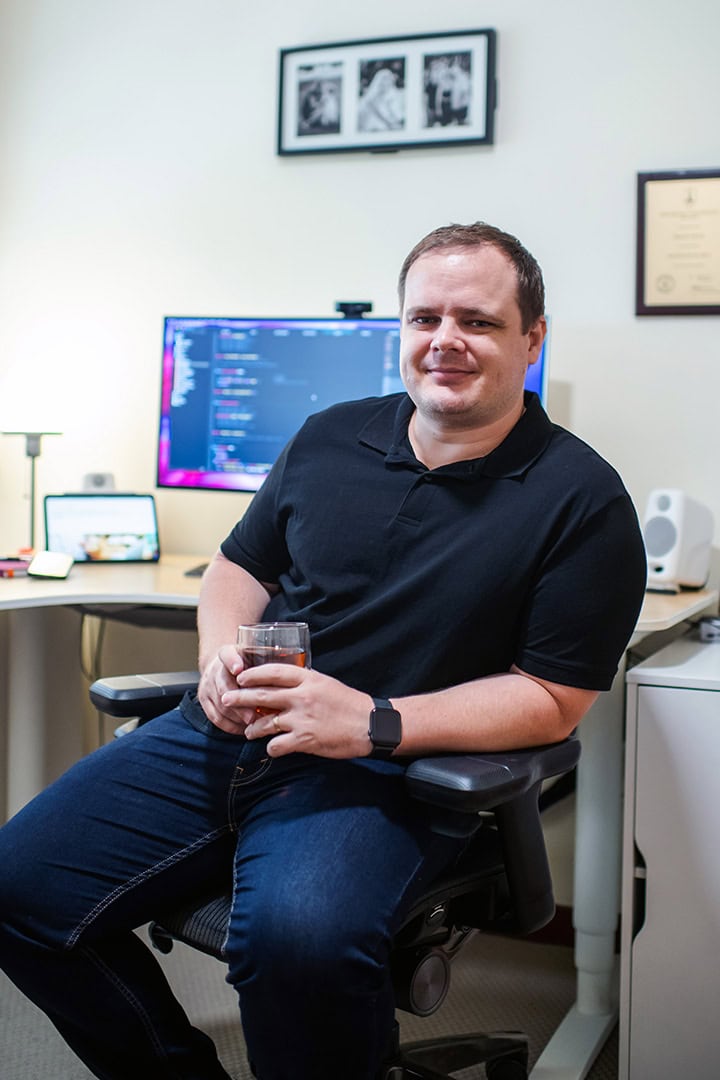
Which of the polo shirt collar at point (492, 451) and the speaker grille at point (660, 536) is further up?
the polo shirt collar at point (492, 451)

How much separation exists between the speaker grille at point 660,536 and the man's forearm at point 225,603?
0.79m

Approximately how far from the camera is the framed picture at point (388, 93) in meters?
2.30

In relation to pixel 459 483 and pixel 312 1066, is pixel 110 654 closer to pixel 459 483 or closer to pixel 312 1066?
pixel 459 483

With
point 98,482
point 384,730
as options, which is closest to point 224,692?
point 384,730

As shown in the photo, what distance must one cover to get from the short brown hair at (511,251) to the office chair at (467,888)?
587mm

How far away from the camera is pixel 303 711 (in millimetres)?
1257

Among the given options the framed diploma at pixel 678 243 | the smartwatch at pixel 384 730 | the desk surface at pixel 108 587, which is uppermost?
the framed diploma at pixel 678 243

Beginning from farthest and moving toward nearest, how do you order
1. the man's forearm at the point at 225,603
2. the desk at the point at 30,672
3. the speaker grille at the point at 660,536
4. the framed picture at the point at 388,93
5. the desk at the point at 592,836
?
1. the framed picture at the point at 388,93
2. the desk at the point at 30,672
3. the speaker grille at the point at 660,536
4. the desk at the point at 592,836
5. the man's forearm at the point at 225,603

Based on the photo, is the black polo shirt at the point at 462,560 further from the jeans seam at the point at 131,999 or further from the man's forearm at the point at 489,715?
the jeans seam at the point at 131,999

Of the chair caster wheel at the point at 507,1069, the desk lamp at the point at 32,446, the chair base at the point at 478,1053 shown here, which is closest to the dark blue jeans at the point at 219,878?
the chair base at the point at 478,1053

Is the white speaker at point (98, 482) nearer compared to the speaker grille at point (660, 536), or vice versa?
the speaker grille at point (660, 536)

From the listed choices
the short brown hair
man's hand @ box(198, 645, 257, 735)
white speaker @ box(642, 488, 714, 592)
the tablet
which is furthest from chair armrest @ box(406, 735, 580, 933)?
the tablet

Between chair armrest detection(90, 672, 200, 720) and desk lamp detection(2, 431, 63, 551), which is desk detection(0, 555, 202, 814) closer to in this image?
desk lamp detection(2, 431, 63, 551)

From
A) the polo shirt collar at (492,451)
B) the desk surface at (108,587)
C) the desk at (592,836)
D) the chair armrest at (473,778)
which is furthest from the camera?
the desk surface at (108,587)
